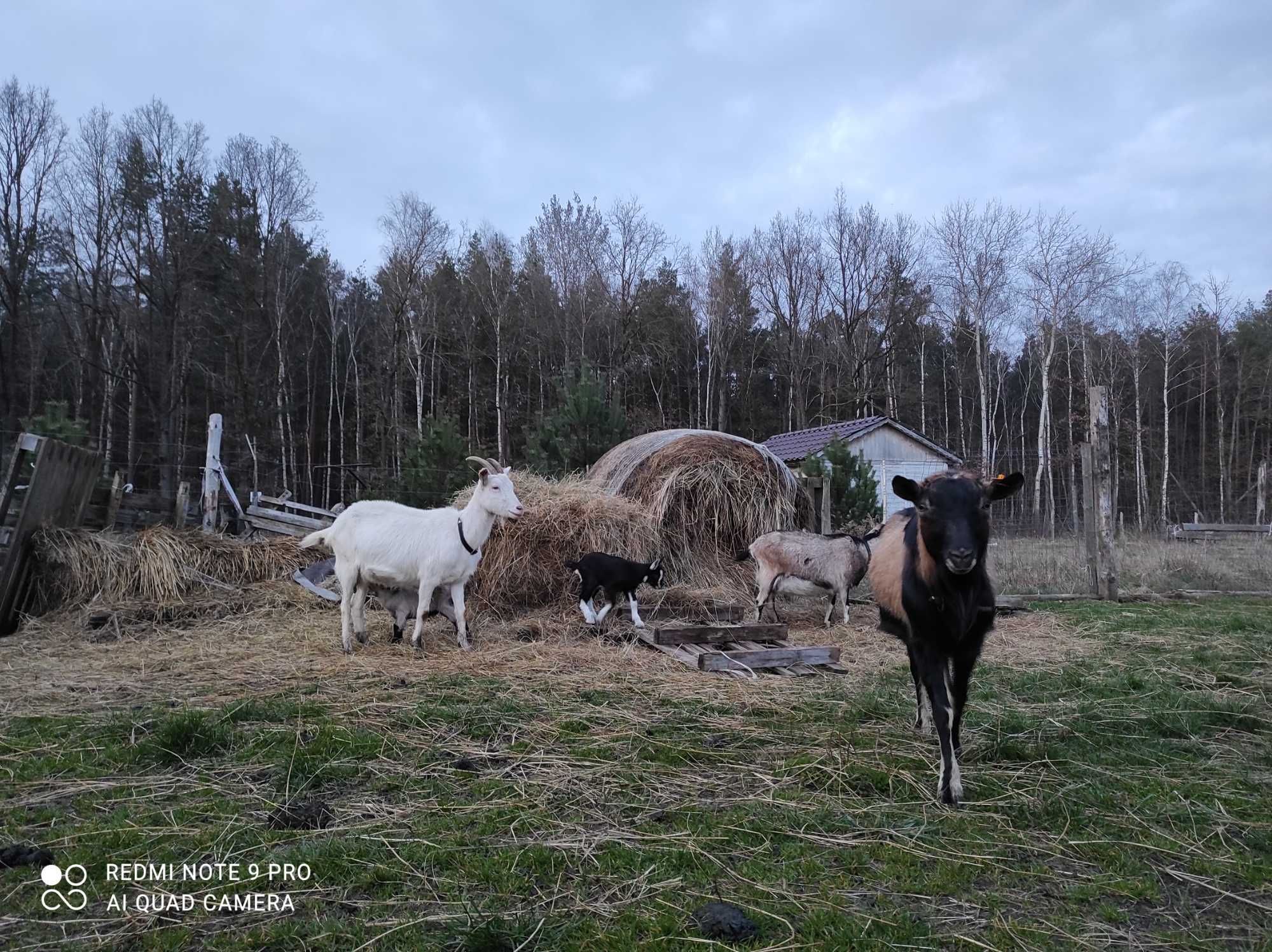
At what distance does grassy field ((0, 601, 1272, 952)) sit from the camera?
2309 mm

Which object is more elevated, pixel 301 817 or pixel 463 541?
pixel 463 541

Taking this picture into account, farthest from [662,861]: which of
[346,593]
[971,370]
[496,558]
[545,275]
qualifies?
[971,370]

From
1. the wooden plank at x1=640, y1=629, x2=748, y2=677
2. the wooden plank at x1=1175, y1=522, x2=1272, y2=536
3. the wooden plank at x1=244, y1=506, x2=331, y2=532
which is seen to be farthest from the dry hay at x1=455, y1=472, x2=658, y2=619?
the wooden plank at x1=1175, y1=522, x2=1272, y2=536

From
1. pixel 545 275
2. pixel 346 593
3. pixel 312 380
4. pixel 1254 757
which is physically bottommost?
pixel 1254 757

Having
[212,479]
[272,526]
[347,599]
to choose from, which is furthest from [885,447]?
[347,599]

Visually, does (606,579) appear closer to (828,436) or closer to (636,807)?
(636,807)

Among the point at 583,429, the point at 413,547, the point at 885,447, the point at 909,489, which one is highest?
the point at 885,447

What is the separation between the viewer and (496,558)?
29.2 ft

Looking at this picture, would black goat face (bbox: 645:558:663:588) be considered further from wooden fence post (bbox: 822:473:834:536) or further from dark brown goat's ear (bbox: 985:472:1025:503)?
dark brown goat's ear (bbox: 985:472:1025:503)

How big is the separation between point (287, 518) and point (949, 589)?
35.5ft

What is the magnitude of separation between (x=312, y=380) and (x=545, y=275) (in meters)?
11.9

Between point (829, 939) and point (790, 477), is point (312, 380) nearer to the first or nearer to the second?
point (790, 477)

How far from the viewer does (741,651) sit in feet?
21.7

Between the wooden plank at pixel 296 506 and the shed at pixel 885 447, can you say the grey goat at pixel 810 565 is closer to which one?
→ the wooden plank at pixel 296 506
